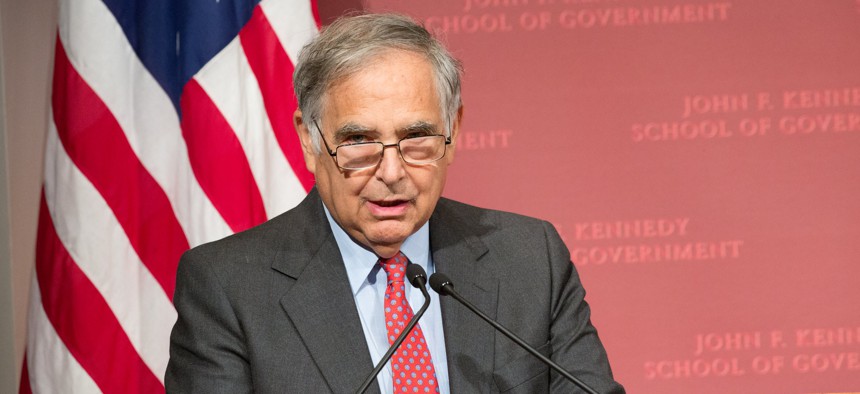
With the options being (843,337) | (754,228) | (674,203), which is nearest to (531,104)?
(674,203)

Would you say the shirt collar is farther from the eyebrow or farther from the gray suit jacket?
the eyebrow

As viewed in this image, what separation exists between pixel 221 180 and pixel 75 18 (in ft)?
1.95

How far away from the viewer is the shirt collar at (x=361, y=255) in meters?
1.98

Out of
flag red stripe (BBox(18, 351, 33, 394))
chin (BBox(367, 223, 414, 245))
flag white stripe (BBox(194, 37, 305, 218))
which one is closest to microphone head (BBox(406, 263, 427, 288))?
chin (BBox(367, 223, 414, 245))

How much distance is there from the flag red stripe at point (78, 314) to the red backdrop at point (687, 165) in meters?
1.22

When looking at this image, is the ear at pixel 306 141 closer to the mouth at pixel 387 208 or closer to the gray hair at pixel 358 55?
the gray hair at pixel 358 55

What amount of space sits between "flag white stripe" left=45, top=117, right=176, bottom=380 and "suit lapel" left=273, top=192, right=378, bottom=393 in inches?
38.1

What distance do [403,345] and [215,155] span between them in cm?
111

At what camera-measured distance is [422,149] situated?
184cm

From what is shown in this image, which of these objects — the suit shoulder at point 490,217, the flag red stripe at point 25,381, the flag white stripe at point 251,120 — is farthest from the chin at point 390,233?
the flag red stripe at point 25,381

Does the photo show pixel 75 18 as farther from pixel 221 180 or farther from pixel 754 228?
pixel 754 228

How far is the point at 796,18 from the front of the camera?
339cm

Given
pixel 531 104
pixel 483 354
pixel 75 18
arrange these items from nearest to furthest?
pixel 483 354 → pixel 75 18 → pixel 531 104

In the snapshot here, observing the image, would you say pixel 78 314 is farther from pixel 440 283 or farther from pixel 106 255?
pixel 440 283
